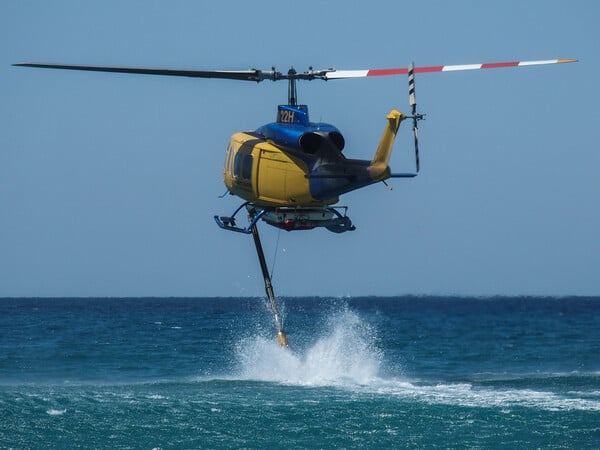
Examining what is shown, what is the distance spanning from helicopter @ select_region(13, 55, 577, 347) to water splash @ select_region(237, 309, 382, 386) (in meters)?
10.6

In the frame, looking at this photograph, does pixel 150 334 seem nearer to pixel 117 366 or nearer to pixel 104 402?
pixel 117 366

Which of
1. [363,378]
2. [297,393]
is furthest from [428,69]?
[363,378]

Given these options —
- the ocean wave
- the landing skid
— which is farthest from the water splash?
the landing skid

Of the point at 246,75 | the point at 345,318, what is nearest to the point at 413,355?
the point at 345,318

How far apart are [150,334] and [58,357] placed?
59.1ft

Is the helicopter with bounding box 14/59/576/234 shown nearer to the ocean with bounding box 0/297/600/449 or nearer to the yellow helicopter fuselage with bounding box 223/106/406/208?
the yellow helicopter fuselage with bounding box 223/106/406/208

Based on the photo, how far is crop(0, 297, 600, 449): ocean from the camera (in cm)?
2980

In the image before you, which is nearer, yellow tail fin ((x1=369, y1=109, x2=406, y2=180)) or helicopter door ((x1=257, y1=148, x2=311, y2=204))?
yellow tail fin ((x1=369, y1=109, x2=406, y2=180))

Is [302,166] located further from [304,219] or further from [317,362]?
[317,362]

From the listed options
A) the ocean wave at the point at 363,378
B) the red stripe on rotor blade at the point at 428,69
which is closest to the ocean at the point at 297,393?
the ocean wave at the point at 363,378

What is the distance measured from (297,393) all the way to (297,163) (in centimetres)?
1027

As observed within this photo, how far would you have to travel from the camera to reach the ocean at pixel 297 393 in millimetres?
29797

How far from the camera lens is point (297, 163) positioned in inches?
1101

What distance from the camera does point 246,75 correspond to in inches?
1138
